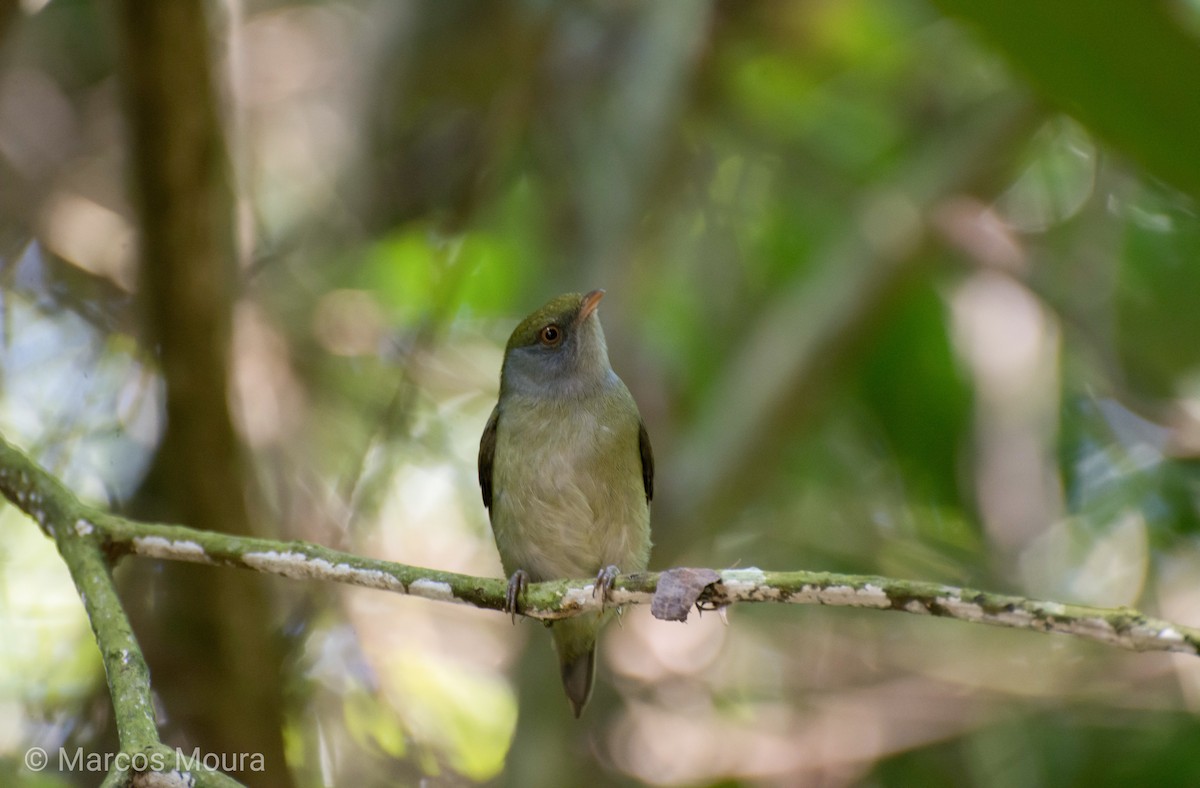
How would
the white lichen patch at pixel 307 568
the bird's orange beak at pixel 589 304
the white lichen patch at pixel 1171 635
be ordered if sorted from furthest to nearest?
the bird's orange beak at pixel 589 304
the white lichen patch at pixel 307 568
the white lichen patch at pixel 1171 635

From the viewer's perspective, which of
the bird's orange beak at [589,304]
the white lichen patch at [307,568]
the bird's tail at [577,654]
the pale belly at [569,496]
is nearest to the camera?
the white lichen patch at [307,568]

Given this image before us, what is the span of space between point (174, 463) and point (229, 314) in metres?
0.50

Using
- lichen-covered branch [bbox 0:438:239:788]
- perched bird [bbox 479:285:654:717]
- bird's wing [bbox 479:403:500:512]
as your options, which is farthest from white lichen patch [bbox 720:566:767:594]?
bird's wing [bbox 479:403:500:512]

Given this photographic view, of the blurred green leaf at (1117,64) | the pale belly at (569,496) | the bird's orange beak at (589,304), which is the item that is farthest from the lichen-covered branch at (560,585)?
the bird's orange beak at (589,304)

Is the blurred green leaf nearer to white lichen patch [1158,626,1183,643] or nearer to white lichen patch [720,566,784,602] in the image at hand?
white lichen patch [1158,626,1183,643]

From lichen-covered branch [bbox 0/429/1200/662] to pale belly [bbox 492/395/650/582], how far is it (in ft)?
3.72

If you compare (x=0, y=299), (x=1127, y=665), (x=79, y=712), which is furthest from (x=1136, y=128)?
(x=1127, y=665)

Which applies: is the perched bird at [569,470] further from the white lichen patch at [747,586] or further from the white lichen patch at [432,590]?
the white lichen patch at [747,586]

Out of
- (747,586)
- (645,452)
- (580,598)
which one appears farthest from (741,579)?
(645,452)

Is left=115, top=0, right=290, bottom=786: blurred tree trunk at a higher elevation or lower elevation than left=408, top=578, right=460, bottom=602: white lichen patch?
higher

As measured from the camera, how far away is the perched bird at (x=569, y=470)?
11.9ft

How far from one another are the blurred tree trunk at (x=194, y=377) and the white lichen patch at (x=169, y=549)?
1396 millimetres

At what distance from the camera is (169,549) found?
225cm

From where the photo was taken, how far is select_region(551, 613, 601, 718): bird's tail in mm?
3869
